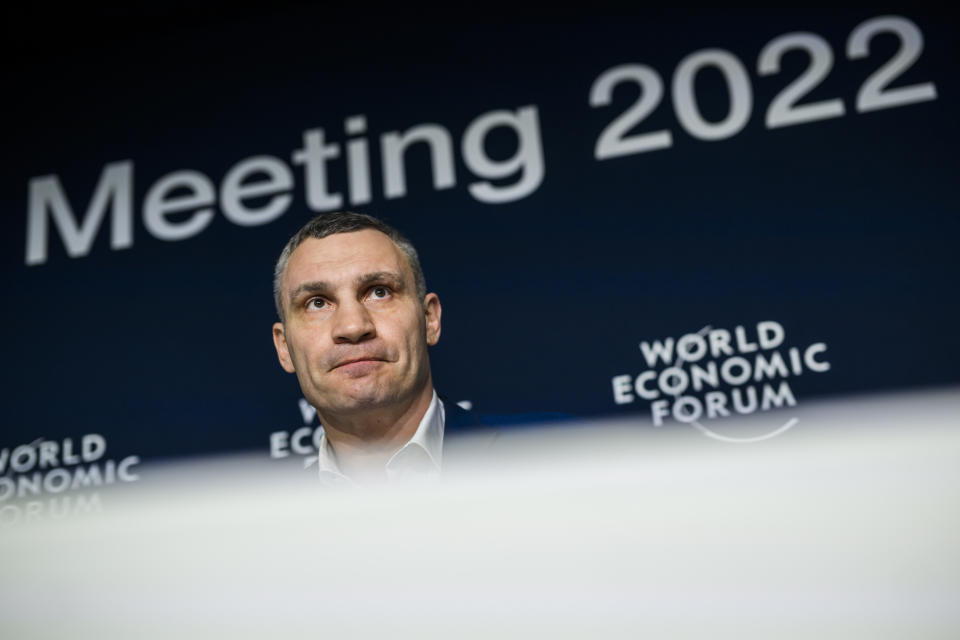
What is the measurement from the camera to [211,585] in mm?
479

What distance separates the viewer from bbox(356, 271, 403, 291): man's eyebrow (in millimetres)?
1758

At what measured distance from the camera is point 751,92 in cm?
261

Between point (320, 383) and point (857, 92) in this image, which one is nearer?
point (320, 383)

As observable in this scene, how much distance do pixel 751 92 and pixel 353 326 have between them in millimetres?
1466

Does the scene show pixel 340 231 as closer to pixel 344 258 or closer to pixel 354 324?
pixel 344 258

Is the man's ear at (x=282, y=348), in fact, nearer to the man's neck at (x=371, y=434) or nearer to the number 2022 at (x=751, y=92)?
the man's neck at (x=371, y=434)

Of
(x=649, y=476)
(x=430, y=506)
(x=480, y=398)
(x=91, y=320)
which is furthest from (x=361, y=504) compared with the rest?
(x=91, y=320)

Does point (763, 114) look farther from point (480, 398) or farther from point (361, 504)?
point (361, 504)

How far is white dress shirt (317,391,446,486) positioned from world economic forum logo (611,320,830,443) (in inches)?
31.5

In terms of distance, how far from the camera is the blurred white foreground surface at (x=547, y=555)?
43cm

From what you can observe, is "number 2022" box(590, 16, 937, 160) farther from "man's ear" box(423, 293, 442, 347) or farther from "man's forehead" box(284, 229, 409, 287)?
"man's forehead" box(284, 229, 409, 287)

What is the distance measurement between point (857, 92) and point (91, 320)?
7.17 feet

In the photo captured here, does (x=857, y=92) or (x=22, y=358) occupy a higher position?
(x=857, y=92)

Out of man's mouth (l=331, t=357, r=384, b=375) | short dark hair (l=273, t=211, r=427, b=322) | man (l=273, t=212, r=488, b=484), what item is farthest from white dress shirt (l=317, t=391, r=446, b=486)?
short dark hair (l=273, t=211, r=427, b=322)
